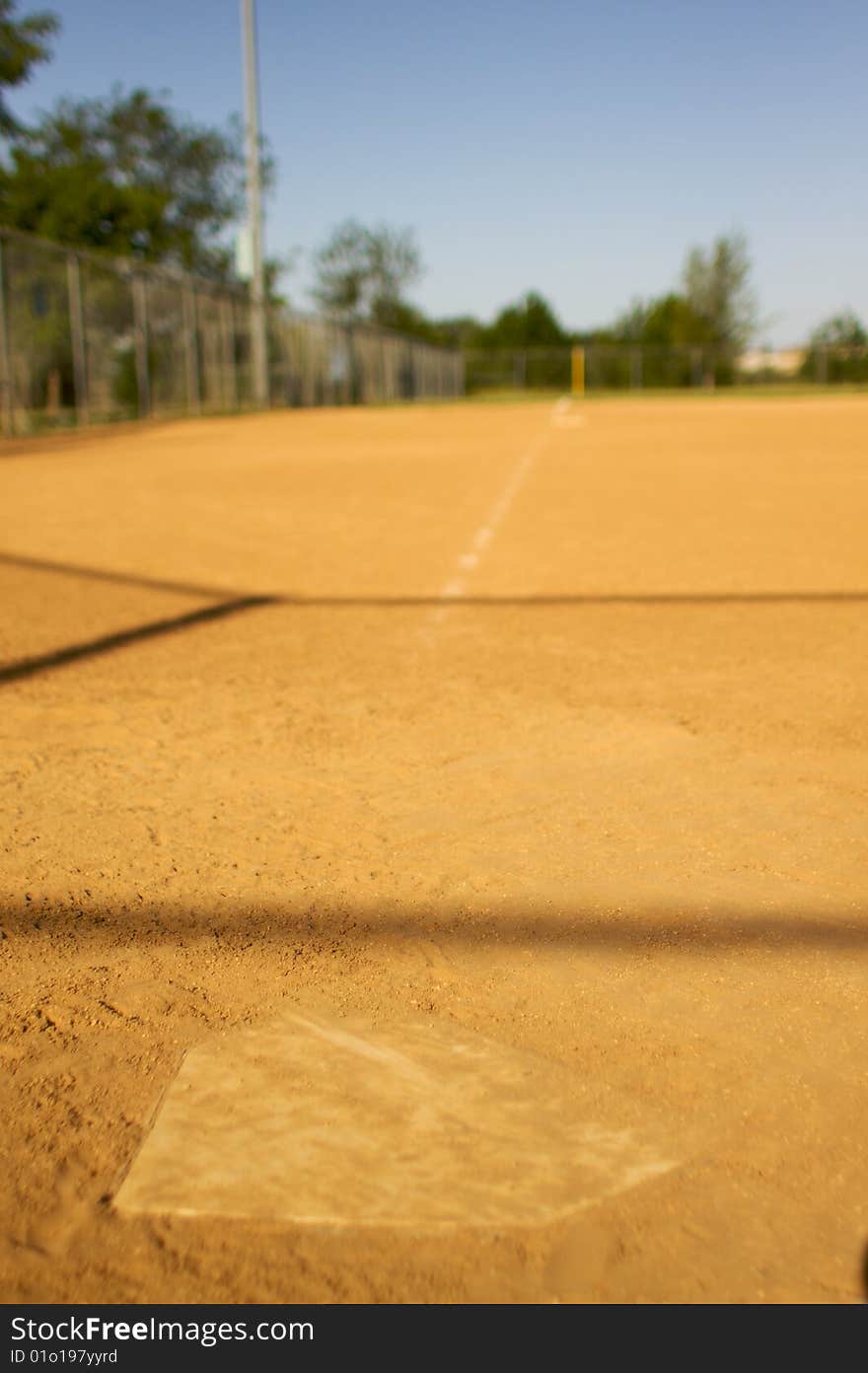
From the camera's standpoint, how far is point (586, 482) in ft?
38.5

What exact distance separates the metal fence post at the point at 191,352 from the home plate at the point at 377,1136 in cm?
2522

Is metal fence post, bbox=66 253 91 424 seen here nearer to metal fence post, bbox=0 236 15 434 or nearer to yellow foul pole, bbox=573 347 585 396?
metal fence post, bbox=0 236 15 434

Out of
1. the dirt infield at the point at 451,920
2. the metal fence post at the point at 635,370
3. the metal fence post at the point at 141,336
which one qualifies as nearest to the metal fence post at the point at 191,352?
the metal fence post at the point at 141,336

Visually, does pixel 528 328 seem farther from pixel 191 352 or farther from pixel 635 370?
pixel 191 352

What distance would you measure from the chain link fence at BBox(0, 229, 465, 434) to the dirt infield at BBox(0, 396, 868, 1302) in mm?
13119

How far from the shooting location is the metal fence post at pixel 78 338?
63.8 ft

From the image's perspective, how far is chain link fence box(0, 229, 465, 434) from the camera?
17.6m

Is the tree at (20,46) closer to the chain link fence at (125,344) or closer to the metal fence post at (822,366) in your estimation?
the chain link fence at (125,344)

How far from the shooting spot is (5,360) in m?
17.0

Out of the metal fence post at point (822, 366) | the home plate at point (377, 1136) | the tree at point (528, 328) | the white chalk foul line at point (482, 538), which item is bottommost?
the home plate at point (377, 1136)

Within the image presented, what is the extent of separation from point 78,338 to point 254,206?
10.7m

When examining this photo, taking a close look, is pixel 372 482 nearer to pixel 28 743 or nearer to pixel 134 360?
pixel 28 743

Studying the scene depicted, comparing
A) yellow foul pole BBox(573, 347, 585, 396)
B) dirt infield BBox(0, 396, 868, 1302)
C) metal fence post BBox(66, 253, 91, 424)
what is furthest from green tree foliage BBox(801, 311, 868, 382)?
dirt infield BBox(0, 396, 868, 1302)

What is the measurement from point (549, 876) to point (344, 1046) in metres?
0.76
